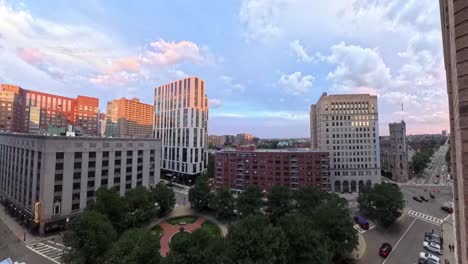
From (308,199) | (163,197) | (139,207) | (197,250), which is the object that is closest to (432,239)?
(308,199)

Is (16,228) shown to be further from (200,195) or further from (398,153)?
(398,153)

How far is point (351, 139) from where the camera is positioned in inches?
3430

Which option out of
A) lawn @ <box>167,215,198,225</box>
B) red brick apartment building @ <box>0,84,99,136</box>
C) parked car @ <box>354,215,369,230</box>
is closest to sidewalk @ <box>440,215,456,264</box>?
parked car @ <box>354,215,369,230</box>

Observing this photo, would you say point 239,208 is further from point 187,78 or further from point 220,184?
point 187,78

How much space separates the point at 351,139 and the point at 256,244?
78991mm

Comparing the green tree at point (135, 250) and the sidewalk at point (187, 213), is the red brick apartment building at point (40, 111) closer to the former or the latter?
the sidewalk at point (187, 213)

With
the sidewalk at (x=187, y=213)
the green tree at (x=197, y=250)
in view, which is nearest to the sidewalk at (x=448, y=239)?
the green tree at (x=197, y=250)

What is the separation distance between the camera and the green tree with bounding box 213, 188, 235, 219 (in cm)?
5238

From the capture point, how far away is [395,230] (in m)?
48.2

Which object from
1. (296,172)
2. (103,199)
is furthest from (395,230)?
(103,199)

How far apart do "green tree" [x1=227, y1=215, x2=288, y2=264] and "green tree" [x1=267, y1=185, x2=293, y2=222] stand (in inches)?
897

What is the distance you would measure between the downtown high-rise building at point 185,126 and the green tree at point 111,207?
54661 mm

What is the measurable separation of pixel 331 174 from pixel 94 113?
142918 mm

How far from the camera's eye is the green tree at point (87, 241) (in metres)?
28.0
